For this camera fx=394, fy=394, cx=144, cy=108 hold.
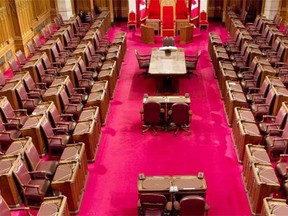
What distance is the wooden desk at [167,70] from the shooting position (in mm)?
10898

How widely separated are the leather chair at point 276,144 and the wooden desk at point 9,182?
16.2ft

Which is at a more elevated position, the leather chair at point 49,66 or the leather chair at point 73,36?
the leather chair at point 73,36

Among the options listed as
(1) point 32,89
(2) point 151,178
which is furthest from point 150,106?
(1) point 32,89

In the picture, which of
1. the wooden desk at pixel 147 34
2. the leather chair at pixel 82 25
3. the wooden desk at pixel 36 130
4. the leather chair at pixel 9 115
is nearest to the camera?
the wooden desk at pixel 36 130

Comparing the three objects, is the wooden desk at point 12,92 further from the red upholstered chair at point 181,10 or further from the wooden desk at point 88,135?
the red upholstered chair at point 181,10

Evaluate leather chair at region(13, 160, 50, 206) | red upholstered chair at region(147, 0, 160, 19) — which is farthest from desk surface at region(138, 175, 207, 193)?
red upholstered chair at region(147, 0, 160, 19)

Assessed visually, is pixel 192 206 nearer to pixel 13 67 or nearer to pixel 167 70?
pixel 167 70

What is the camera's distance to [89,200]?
7.30 m

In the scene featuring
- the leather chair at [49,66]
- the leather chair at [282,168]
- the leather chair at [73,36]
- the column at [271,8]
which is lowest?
the leather chair at [282,168]

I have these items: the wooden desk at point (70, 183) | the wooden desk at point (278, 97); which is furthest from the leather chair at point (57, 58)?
the wooden desk at point (278, 97)

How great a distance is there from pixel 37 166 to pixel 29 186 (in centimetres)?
70

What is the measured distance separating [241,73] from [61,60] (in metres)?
5.51

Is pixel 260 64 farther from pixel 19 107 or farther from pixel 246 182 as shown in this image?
pixel 19 107

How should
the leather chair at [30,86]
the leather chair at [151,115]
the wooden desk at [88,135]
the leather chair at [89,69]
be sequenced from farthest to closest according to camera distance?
the leather chair at [89,69] → the leather chair at [30,86] → the leather chair at [151,115] → the wooden desk at [88,135]
